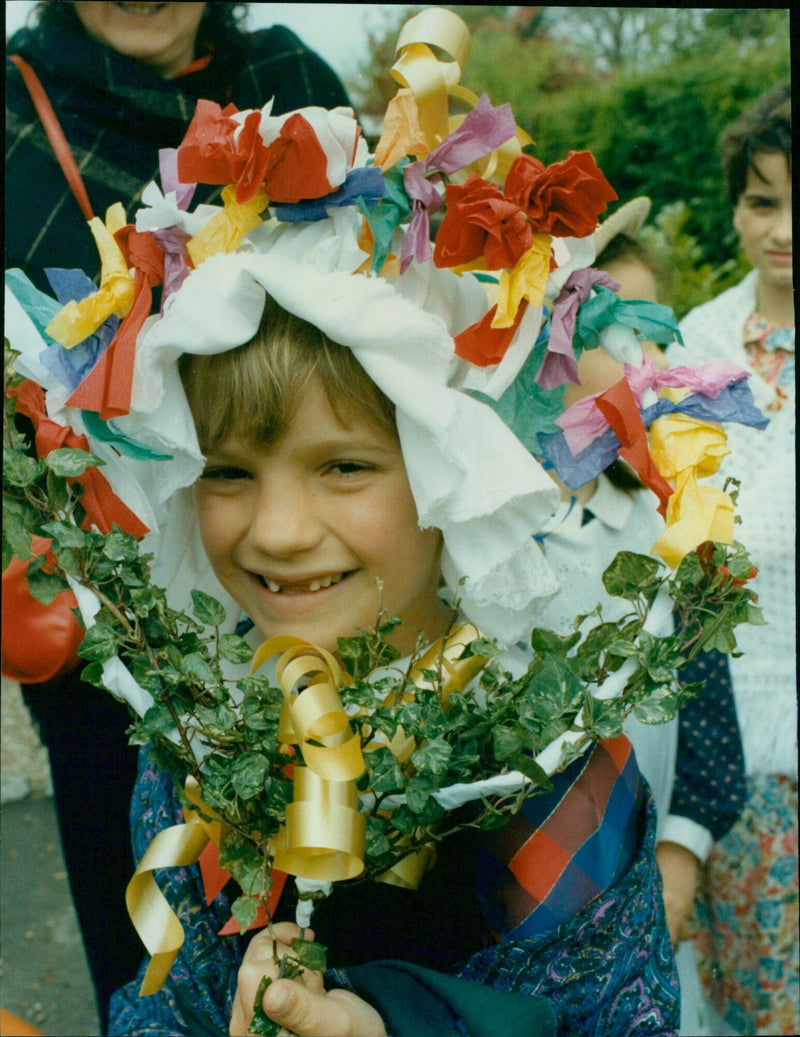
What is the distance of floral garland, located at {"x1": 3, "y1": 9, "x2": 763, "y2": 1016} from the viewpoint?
1042mm

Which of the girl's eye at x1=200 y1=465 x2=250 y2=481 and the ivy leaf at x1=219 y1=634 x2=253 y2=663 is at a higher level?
the girl's eye at x1=200 y1=465 x2=250 y2=481

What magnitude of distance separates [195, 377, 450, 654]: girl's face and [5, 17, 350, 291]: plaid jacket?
672mm

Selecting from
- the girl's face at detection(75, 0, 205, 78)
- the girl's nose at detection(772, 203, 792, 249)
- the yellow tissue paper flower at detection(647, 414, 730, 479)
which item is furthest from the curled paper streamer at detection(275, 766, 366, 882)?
the girl's nose at detection(772, 203, 792, 249)

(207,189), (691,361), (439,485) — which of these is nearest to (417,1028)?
(439,485)

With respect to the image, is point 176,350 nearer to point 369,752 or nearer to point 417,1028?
point 369,752

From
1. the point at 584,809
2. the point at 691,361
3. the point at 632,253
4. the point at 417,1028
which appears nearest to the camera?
the point at 417,1028

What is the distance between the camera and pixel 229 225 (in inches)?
44.6

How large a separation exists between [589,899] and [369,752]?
0.89 ft

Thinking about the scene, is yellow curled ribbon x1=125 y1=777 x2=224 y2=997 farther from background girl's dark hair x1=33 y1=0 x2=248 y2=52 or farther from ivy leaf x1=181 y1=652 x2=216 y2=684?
background girl's dark hair x1=33 y1=0 x2=248 y2=52

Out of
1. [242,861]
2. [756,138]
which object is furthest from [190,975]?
[756,138]

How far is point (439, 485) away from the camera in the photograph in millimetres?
1109

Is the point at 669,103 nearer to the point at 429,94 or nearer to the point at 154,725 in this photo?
the point at 429,94

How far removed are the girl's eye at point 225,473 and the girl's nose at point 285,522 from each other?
5cm

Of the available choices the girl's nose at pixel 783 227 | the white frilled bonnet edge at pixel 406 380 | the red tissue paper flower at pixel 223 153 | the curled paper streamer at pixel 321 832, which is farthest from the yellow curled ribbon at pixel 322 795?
the girl's nose at pixel 783 227
